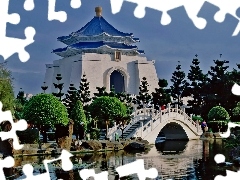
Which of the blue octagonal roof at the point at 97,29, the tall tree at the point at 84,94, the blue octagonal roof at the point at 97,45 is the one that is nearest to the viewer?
the tall tree at the point at 84,94

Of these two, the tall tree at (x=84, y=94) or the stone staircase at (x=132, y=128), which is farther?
the tall tree at (x=84, y=94)

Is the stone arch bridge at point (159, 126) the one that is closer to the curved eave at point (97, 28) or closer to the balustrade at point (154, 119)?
the balustrade at point (154, 119)

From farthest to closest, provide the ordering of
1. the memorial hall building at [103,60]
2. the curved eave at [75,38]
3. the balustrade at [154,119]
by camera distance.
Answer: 1. the curved eave at [75,38]
2. the memorial hall building at [103,60]
3. the balustrade at [154,119]

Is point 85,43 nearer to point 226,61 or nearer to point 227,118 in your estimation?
point 226,61

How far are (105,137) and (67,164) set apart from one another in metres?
18.1

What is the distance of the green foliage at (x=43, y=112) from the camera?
60.1 feet

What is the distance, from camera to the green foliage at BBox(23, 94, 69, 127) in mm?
18328

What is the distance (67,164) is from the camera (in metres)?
5.21

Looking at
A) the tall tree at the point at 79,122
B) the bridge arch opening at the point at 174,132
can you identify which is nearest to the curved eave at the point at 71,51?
the bridge arch opening at the point at 174,132

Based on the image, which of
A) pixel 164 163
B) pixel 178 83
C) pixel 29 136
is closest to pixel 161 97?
pixel 178 83

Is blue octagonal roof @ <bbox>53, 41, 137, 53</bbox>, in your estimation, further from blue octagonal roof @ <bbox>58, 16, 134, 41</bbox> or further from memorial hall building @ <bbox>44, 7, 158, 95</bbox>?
blue octagonal roof @ <bbox>58, 16, 134, 41</bbox>

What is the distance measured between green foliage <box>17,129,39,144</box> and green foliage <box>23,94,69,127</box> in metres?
0.65

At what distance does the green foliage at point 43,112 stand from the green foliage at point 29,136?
65 centimetres

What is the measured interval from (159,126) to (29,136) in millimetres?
7859
